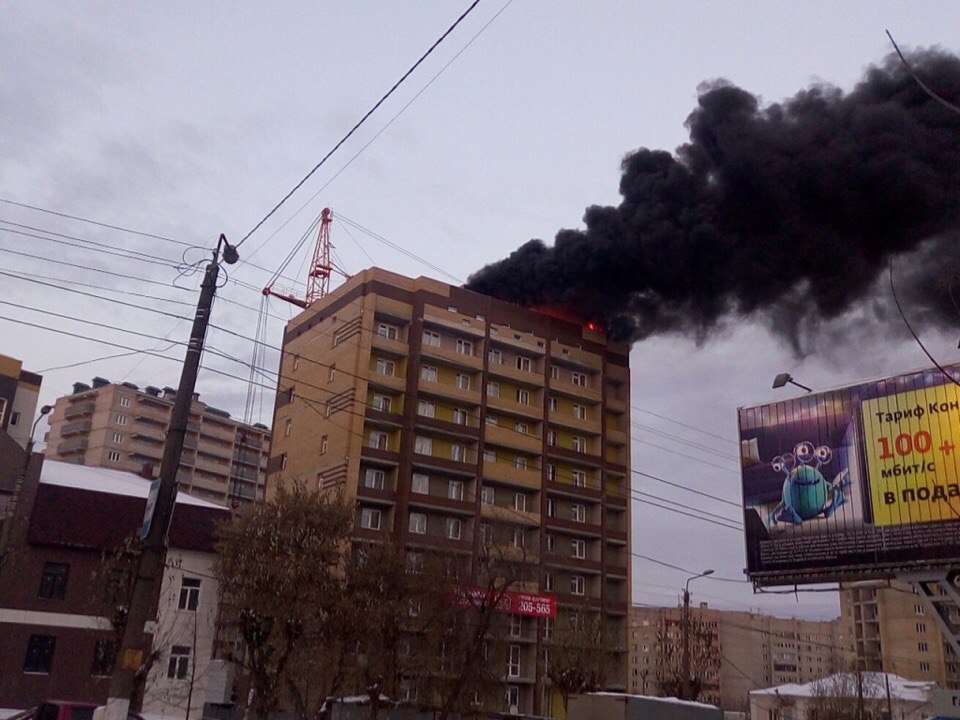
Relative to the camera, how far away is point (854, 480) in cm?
3619

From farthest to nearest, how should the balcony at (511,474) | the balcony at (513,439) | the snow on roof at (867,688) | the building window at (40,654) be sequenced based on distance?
the snow on roof at (867,688) → the balcony at (513,439) → the balcony at (511,474) → the building window at (40,654)

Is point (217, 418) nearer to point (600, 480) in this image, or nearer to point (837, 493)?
point (600, 480)

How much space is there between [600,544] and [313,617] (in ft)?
125

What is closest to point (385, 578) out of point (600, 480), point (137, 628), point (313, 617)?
point (313, 617)

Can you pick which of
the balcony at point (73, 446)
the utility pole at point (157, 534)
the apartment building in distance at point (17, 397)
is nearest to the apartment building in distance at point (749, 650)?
the balcony at point (73, 446)

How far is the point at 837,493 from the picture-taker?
36625 millimetres

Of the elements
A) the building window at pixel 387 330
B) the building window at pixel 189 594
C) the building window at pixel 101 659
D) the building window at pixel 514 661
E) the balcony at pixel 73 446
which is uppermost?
the balcony at pixel 73 446

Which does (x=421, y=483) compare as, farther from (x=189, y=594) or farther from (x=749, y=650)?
(x=749, y=650)

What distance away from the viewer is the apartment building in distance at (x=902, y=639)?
99.1m

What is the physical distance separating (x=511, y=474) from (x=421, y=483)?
7304 millimetres

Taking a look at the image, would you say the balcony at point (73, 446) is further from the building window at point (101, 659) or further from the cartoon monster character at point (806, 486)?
the cartoon monster character at point (806, 486)

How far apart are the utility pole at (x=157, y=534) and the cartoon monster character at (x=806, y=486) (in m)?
27.6

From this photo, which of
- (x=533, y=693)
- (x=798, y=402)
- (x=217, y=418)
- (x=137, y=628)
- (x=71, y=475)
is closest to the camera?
(x=137, y=628)

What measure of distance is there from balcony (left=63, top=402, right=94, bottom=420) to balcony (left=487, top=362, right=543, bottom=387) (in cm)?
7173
